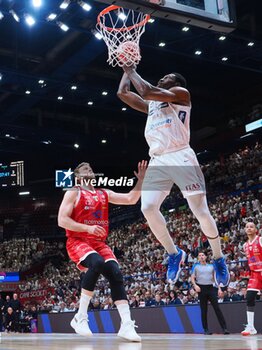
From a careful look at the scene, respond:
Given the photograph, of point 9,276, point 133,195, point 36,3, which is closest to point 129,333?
point 133,195

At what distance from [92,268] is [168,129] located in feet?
6.32

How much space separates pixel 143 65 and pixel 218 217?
6.78m

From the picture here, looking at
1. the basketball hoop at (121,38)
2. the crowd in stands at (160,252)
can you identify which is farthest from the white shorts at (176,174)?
the crowd in stands at (160,252)

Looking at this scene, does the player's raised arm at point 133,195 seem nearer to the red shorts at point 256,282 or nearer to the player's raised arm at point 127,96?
the player's raised arm at point 127,96

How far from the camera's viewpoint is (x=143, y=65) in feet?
71.7

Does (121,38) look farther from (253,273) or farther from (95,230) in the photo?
(253,273)

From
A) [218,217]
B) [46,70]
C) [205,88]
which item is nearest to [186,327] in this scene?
[218,217]

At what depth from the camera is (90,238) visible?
270 inches

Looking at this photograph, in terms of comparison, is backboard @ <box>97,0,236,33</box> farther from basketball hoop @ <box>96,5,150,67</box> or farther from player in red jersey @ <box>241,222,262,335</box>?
player in red jersey @ <box>241,222,262,335</box>

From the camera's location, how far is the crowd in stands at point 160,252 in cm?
1505

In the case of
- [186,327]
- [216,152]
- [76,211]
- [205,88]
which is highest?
[205,88]

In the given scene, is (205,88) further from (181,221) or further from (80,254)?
(80,254)

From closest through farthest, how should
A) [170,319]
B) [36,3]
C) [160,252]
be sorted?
[170,319] < [36,3] < [160,252]

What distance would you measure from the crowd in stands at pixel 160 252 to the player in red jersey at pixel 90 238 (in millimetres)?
6023
